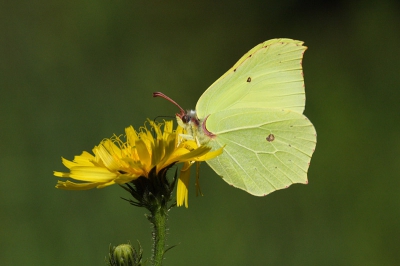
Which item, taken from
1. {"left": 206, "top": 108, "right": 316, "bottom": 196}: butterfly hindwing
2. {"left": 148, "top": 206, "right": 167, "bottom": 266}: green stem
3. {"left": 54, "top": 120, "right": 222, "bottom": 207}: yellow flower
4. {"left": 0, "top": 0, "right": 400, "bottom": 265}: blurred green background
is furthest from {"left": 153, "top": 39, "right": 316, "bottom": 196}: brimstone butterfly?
{"left": 0, "top": 0, "right": 400, "bottom": 265}: blurred green background

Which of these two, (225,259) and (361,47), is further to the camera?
(361,47)

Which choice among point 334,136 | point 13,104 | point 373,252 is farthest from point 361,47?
point 13,104

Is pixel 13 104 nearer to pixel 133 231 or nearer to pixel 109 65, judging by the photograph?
pixel 109 65

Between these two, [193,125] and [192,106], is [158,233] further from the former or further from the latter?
[192,106]

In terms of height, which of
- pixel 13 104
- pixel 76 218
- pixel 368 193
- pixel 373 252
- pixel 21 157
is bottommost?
pixel 373 252

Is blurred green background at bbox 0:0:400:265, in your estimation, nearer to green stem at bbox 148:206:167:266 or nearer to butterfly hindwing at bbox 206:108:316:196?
butterfly hindwing at bbox 206:108:316:196

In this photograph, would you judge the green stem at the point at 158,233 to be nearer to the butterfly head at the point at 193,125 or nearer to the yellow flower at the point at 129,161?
the yellow flower at the point at 129,161
